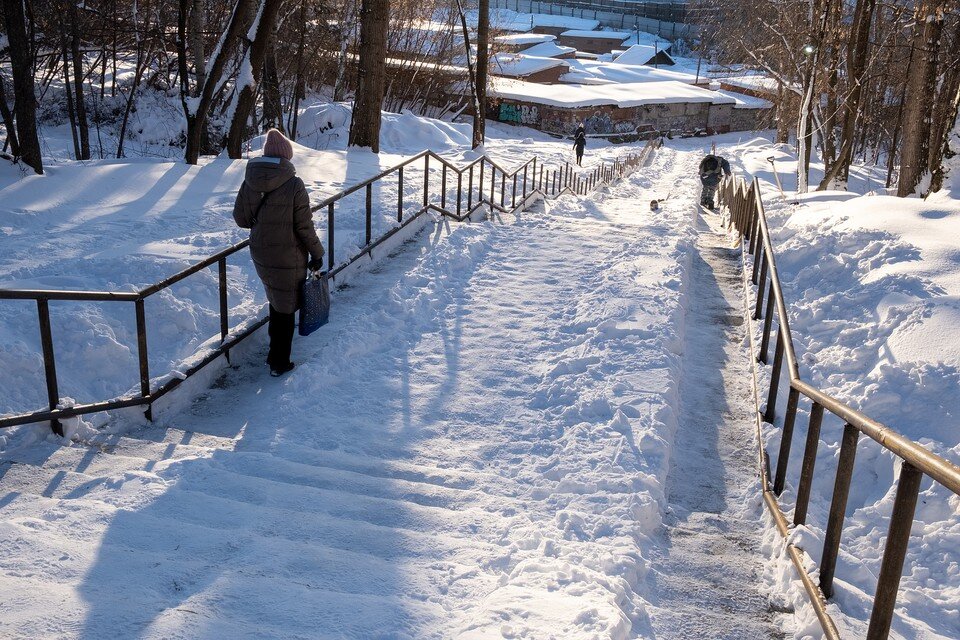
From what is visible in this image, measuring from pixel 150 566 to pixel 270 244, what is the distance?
2.95 metres

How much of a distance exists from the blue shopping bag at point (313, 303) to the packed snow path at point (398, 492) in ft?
0.65

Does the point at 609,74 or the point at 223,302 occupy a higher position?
the point at 609,74

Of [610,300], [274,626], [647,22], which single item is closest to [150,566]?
[274,626]

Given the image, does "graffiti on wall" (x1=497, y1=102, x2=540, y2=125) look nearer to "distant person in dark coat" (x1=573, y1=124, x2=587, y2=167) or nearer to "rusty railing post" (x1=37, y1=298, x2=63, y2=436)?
"distant person in dark coat" (x1=573, y1=124, x2=587, y2=167)

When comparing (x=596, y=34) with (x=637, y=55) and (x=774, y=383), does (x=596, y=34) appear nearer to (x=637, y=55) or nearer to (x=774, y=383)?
(x=637, y=55)

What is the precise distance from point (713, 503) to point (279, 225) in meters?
3.34

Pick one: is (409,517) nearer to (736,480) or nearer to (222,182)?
(736,480)

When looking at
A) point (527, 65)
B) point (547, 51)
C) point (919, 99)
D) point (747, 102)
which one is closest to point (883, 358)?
point (919, 99)

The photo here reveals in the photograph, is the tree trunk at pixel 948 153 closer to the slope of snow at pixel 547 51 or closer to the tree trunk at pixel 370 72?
the tree trunk at pixel 370 72

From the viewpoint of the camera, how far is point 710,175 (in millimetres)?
20500

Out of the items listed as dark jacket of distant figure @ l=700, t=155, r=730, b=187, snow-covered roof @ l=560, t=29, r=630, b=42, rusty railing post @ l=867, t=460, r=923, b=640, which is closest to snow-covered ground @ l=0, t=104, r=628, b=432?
rusty railing post @ l=867, t=460, r=923, b=640

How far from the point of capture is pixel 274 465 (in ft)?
15.2

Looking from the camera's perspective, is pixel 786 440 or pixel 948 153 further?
pixel 948 153

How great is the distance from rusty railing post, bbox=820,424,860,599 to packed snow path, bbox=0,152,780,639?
376mm
